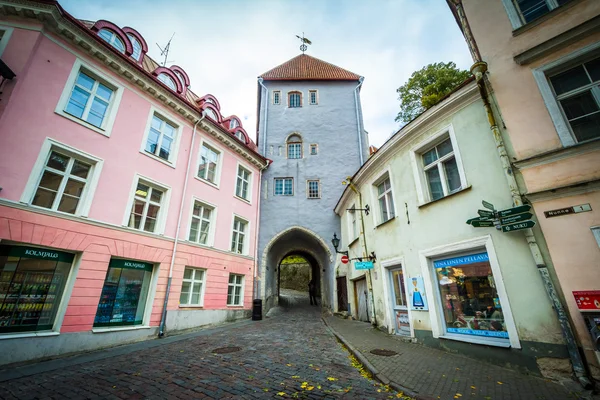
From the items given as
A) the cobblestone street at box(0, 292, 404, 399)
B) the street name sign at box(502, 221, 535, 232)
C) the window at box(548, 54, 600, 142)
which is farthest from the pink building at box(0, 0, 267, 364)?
the window at box(548, 54, 600, 142)

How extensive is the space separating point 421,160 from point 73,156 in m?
11.1

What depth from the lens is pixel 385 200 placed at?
32.6 feet

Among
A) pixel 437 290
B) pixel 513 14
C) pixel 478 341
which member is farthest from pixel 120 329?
pixel 513 14

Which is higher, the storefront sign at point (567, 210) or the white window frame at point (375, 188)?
the white window frame at point (375, 188)

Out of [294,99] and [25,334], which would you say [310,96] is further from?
[25,334]

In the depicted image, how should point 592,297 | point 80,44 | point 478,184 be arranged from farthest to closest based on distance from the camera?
point 80,44 → point 478,184 → point 592,297

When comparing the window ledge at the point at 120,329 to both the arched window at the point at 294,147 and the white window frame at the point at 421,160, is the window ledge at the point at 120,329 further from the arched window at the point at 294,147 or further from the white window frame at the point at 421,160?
the arched window at the point at 294,147

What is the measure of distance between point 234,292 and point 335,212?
813 cm

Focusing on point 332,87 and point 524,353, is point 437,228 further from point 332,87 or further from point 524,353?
point 332,87

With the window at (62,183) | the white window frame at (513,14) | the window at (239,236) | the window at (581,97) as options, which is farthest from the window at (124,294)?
the white window frame at (513,14)

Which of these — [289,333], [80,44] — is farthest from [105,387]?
[80,44]

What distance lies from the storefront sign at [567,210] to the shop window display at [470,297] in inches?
60.6

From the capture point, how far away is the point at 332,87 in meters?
21.5

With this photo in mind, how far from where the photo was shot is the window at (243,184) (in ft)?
49.4
